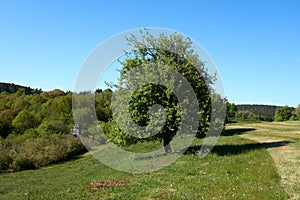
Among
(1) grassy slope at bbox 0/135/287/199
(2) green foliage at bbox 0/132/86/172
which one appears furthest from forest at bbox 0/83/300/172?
(1) grassy slope at bbox 0/135/287/199

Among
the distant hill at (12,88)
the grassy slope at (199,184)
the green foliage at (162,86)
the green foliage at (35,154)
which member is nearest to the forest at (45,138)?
the green foliage at (35,154)

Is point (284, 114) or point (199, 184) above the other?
point (284, 114)

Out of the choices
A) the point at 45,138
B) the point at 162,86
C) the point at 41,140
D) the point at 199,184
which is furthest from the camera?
the point at 45,138

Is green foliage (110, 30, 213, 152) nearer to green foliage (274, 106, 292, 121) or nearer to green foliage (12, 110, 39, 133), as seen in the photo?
green foliage (12, 110, 39, 133)

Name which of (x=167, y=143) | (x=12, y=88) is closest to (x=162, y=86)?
(x=167, y=143)

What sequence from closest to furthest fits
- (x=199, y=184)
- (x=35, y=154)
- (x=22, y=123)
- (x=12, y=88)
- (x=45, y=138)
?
(x=199, y=184) → (x=35, y=154) → (x=45, y=138) → (x=22, y=123) → (x=12, y=88)

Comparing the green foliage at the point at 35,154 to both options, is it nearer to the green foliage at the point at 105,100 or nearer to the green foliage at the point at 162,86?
the green foliage at the point at 105,100

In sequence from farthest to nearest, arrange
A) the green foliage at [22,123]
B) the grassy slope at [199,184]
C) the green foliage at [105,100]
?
the green foliage at [22,123], the green foliage at [105,100], the grassy slope at [199,184]

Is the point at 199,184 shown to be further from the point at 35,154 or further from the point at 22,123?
the point at 22,123

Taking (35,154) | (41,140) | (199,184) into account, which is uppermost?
(199,184)

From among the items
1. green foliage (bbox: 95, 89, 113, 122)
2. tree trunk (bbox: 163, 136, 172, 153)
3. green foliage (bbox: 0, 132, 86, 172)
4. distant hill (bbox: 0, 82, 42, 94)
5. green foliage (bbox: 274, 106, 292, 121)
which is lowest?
green foliage (bbox: 0, 132, 86, 172)

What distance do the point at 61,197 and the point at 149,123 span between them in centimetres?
1063

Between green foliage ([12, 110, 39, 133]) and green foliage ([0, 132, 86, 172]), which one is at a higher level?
green foliage ([12, 110, 39, 133])

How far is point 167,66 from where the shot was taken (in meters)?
22.0
